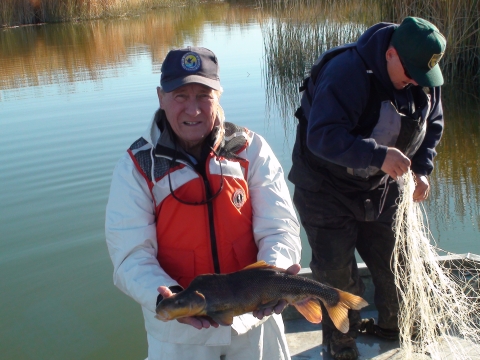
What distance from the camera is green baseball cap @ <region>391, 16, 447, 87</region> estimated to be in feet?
9.72

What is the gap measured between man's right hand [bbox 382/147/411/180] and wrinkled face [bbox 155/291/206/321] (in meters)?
1.20

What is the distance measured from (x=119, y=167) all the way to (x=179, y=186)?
0.94ft

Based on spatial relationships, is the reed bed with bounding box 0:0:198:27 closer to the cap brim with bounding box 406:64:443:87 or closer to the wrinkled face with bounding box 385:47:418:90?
the wrinkled face with bounding box 385:47:418:90

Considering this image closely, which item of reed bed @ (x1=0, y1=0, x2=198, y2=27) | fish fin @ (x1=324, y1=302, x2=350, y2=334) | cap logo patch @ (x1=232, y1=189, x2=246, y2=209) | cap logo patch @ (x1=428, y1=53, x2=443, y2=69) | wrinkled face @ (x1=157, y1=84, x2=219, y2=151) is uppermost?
cap logo patch @ (x1=428, y1=53, x2=443, y2=69)

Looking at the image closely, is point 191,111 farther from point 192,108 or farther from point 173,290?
point 173,290

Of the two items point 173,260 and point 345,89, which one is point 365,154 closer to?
point 345,89

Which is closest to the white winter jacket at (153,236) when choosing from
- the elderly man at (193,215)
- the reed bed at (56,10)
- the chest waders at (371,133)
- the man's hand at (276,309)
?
the elderly man at (193,215)

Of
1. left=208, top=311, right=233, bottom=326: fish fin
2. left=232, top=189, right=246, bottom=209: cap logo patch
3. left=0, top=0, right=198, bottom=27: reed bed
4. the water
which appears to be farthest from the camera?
left=0, top=0, right=198, bottom=27: reed bed

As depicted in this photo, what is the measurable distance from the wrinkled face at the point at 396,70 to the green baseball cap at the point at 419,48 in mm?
→ 36

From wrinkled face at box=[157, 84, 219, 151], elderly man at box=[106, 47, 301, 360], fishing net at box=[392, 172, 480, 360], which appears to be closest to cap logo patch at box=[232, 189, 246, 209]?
elderly man at box=[106, 47, 301, 360]

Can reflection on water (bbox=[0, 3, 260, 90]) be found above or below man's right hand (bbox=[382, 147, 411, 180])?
below

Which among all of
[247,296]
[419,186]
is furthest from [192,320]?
[419,186]

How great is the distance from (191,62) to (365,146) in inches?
38.5

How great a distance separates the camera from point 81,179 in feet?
25.8
